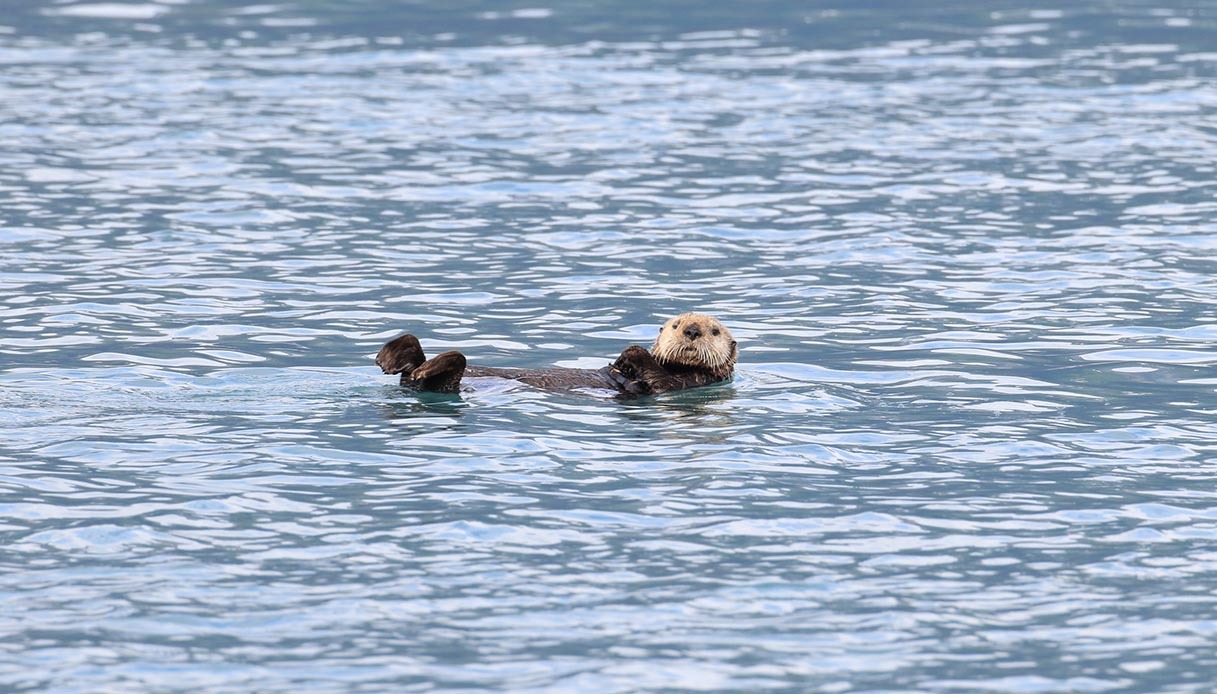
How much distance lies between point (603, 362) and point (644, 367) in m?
1.11

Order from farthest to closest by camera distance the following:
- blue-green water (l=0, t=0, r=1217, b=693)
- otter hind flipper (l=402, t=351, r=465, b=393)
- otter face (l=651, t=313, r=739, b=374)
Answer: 1. otter face (l=651, t=313, r=739, b=374)
2. otter hind flipper (l=402, t=351, r=465, b=393)
3. blue-green water (l=0, t=0, r=1217, b=693)

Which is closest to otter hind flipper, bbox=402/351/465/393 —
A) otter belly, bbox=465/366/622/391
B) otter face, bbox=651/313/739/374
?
otter belly, bbox=465/366/622/391

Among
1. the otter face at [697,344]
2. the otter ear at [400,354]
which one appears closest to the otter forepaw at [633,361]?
the otter face at [697,344]

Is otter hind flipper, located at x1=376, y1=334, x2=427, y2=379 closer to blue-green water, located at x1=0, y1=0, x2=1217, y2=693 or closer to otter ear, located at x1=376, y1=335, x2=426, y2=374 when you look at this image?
otter ear, located at x1=376, y1=335, x2=426, y2=374

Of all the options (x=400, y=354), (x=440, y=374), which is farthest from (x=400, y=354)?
(x=440, y=374)

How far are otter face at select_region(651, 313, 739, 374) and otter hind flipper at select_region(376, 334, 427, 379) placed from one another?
52.3 inches

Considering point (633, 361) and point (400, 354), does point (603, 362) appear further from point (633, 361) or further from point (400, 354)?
point (400, 354)

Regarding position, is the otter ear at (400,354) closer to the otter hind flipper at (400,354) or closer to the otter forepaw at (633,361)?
the otter hind flipper at (400,354)

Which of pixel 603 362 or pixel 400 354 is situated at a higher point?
pixel 400 354

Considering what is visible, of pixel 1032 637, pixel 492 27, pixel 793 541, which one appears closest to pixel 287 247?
pixel 793 541

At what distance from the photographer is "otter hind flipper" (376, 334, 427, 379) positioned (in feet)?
27.0

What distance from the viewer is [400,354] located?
8227mm

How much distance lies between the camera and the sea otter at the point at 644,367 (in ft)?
27.1

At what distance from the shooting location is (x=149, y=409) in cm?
811
